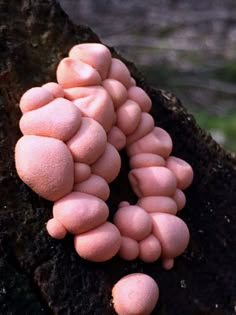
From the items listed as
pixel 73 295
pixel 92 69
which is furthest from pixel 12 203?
pixel 92 69

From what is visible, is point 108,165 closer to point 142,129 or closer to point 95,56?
point 142,129

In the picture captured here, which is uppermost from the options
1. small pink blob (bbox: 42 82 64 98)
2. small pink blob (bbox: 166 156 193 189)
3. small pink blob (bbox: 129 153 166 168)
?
small pink blob (bbox: 42 82 64 98)

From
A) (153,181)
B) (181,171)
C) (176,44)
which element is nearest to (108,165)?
(153,181)

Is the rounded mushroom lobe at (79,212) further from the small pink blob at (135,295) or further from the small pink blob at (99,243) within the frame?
the small pink blob at (135,295)

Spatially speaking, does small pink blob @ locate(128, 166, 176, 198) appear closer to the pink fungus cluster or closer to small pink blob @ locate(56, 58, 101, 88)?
the pink fungus cluster

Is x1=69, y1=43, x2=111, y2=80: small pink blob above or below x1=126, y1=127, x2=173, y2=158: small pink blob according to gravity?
above

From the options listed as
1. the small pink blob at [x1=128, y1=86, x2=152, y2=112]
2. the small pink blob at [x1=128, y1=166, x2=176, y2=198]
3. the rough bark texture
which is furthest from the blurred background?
the small pink blob at [x1=128, y1=166, x2=176, y2=198]

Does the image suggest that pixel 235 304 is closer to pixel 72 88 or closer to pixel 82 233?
pixel 82 233
